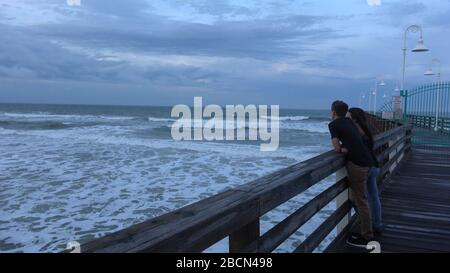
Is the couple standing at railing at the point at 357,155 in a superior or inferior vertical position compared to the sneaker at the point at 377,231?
superior

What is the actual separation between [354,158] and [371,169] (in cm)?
53

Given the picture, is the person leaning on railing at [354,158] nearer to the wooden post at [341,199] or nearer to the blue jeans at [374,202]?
the wooden post at [341,199]

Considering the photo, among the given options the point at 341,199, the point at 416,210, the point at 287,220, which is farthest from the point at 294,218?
the point at 416,210

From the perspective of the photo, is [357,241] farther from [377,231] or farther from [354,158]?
[354,158]

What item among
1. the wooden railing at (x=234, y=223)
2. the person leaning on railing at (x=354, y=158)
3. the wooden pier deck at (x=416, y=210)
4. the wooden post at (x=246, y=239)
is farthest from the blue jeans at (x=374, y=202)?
the wooden post at (x=246, y=239)

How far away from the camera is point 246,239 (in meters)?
2.39

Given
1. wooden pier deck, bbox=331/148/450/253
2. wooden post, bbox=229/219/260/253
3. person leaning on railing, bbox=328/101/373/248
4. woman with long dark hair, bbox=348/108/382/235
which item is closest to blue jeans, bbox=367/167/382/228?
woman with long dark hair, bbox=348/108/382/235

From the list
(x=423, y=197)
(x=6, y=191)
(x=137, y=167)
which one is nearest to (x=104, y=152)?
(x=137, y=167)

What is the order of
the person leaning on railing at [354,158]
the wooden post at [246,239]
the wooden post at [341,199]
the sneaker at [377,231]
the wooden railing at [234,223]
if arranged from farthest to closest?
the sneaker at [377,231], the wooden post at [341,199], the person leaning on railing at [354,158], the wooden post at [246,239], the wooden railing at [234,223]

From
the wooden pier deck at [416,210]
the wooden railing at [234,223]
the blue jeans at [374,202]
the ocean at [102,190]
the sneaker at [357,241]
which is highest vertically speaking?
the wooden railing at [234,223]

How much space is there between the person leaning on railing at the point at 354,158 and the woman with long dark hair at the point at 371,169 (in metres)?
0.27

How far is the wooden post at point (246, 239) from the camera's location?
2334 mm
